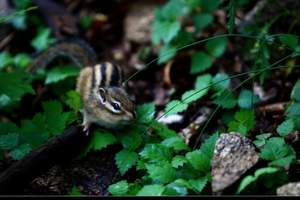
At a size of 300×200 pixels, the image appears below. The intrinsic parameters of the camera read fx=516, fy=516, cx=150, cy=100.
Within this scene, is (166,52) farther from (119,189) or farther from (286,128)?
(119,189)

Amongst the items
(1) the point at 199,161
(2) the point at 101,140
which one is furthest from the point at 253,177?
(2) the point at 101,140

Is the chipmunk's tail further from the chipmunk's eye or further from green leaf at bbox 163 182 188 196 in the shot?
green leaf at bbox 163 182 188 196

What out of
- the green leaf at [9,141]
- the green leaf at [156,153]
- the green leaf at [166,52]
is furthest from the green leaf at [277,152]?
the green leaf at [166,52]

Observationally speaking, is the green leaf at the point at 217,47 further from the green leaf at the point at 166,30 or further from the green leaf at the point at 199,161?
the green leaf at the point at 199,161

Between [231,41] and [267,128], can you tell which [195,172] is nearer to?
[267,128]

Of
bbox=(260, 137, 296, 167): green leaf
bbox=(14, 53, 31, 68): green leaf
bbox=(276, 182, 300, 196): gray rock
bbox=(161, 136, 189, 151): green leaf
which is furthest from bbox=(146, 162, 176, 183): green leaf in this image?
bbox=(14, 53, 31, 68): green leaf
